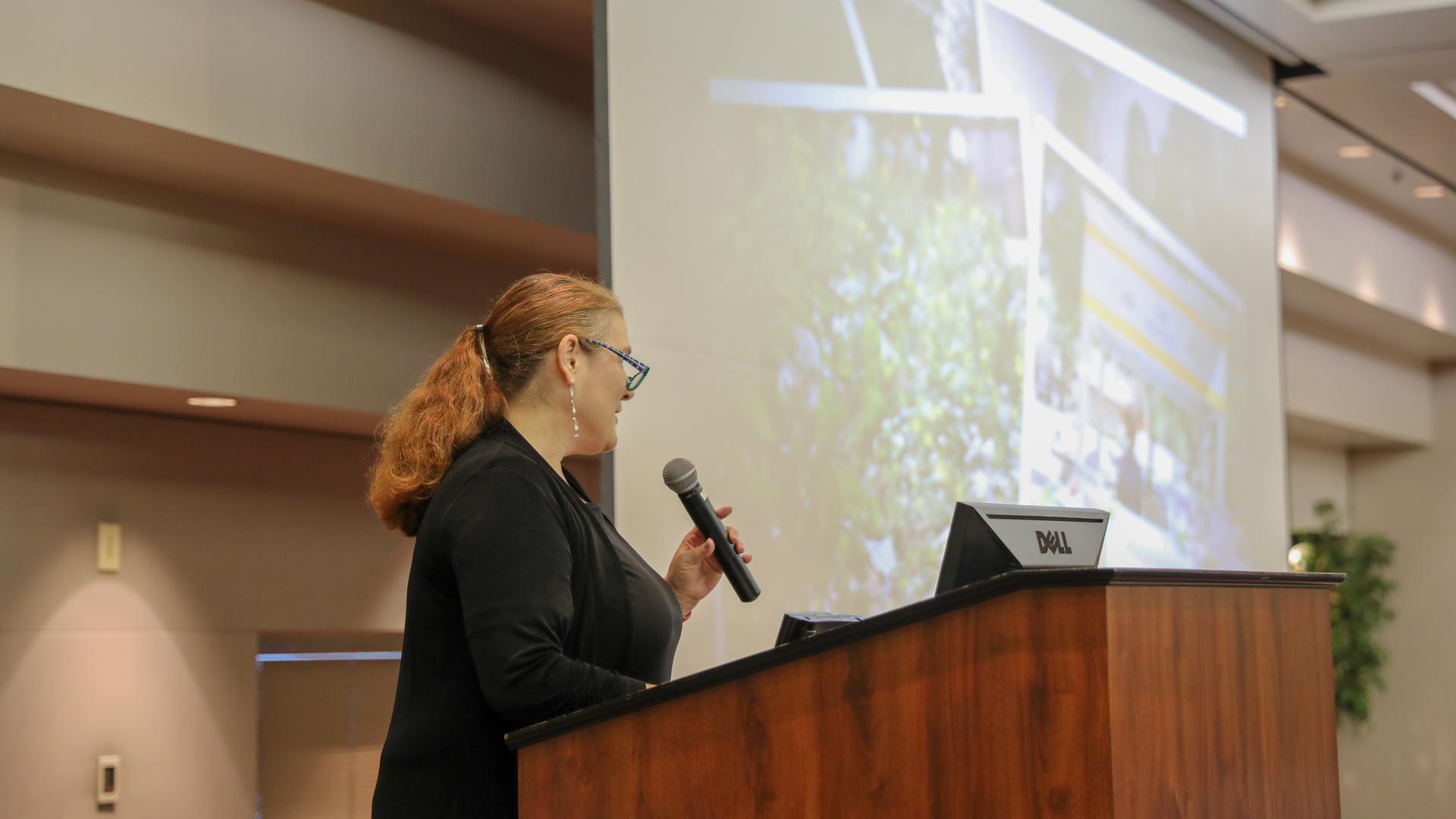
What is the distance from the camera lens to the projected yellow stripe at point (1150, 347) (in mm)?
4922

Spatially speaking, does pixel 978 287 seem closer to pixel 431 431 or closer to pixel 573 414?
pixel 573 414

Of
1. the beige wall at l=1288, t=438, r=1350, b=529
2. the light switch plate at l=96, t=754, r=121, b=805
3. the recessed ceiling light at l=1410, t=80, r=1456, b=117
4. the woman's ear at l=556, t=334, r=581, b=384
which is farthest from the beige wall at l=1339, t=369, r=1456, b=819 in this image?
the woman's ear at l=556, t=334, r=581, b=384

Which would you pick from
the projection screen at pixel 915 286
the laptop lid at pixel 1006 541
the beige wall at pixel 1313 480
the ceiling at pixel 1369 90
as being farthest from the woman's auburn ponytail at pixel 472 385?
the beige wall at pixel 1313 480

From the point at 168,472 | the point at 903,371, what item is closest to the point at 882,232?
the point at 903,371

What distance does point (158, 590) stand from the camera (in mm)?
4617

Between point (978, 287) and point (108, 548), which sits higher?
point (978, 287)

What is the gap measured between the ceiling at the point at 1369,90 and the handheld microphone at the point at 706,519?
473 cm

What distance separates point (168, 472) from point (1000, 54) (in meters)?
3.10

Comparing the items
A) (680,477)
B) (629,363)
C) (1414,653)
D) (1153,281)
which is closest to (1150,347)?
(1153,281)

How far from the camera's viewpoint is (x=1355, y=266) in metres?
8.38

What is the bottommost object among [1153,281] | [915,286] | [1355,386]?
[915,286]

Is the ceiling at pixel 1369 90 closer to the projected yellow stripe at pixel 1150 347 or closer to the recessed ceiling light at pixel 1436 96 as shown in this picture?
the recessed ceiling light at pixel 1436 96

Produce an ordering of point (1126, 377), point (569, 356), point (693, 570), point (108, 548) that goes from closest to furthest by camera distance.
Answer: point (569, 356)
point (693, 570)
point (108, 548)
point (1126, 377)

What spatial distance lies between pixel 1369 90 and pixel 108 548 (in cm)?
607
